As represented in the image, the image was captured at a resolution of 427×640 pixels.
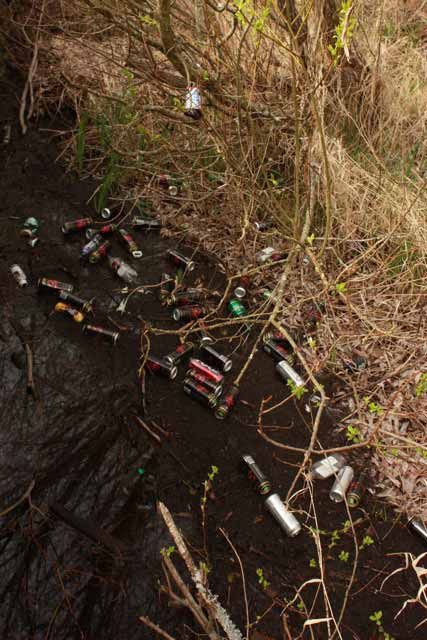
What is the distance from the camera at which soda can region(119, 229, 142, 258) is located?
4059 mm

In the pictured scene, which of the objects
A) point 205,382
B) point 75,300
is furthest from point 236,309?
point 75,300

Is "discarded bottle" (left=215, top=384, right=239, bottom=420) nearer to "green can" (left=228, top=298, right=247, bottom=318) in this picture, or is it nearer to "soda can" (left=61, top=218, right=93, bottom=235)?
"green can" (left=228, top=298, right=247, bottom=318)

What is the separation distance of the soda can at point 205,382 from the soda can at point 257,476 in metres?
0.48

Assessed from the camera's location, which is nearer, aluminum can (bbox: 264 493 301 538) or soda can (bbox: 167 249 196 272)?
aluminum can (bbox: 264 493 301 538)

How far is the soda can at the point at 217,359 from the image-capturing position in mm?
3357

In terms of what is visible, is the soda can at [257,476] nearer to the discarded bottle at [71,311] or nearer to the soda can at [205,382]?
the soda can at [205,382]

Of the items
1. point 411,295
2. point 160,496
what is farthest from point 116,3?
point 160,496

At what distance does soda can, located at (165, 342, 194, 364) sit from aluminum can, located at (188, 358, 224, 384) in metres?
0.08

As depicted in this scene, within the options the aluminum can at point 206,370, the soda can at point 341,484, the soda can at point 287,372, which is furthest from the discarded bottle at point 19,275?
the soda can at point 341,484

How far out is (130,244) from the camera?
4070mm

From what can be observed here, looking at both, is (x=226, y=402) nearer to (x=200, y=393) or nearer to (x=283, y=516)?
(x=200, y=393)

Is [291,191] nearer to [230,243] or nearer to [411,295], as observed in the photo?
[230,243]

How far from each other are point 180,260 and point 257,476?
1.97 meters

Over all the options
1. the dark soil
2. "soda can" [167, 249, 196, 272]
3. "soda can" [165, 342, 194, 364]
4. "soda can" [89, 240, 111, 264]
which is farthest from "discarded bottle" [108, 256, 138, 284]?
"soda can" [165, 342, 194, 364]
